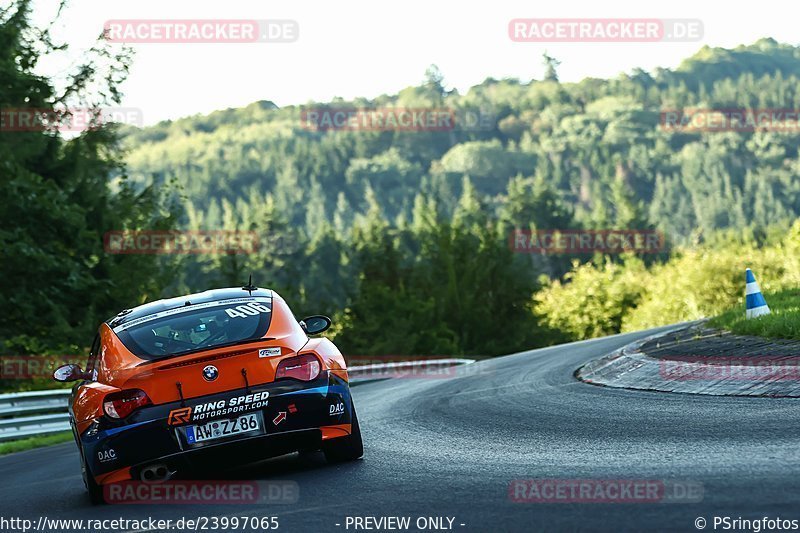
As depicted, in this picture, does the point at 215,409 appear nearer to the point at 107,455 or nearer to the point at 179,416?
the point at 179,416

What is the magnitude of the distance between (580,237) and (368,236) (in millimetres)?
38808

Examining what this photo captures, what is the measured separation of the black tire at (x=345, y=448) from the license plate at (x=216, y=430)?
0.72 meters

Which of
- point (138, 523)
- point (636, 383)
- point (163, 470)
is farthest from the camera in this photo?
point (636, 383)

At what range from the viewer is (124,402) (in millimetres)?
7348

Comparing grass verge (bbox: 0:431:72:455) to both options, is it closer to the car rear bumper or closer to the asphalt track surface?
the asphalt track surface

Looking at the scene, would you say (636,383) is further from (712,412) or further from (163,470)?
(163,470)

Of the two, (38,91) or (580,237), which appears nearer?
(38,91)

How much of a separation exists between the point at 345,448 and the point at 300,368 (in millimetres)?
736

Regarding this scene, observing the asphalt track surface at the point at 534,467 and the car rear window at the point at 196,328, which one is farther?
the car rear window at the point at 196,328

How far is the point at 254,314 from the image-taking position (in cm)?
805

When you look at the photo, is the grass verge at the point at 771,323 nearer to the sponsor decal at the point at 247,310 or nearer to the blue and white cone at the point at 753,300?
the blue and white cone at the point at 753,300


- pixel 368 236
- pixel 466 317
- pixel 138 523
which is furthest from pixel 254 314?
pixel 368 236

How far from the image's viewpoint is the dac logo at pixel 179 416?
7223 millimetres

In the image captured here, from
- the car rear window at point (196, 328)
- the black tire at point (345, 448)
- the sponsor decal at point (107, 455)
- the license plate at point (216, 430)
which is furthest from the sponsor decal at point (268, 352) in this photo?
the sponsor decal at point (107, 455)
